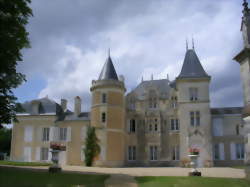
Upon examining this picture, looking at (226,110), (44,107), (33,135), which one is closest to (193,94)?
(226,110)

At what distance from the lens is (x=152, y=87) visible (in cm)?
3269

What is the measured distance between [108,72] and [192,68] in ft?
28.1

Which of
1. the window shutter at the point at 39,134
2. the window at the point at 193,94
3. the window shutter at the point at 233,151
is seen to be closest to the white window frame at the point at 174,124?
the window at the point at 193,94

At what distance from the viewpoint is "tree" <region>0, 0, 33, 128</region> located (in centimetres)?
1360

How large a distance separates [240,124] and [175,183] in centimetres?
2003

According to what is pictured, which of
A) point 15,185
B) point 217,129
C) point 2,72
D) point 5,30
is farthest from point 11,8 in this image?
point 217,129

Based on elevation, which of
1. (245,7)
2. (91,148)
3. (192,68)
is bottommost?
(91,148)

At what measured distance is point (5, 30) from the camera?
44.6ft

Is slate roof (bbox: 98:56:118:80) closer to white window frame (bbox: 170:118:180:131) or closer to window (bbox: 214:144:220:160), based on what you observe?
white window frame (bbox: 170:118:180:131)

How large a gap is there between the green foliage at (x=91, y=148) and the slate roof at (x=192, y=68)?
10.4 m

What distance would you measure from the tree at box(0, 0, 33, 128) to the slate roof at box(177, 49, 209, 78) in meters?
18.9

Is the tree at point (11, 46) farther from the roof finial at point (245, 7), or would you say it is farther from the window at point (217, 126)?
the window at point (217, 126)

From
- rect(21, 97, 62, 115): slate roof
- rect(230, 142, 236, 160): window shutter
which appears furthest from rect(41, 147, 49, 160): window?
rect(230, 142, 236, 160): window shutter

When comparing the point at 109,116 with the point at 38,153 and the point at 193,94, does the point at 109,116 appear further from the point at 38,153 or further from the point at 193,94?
the point at 38,153
